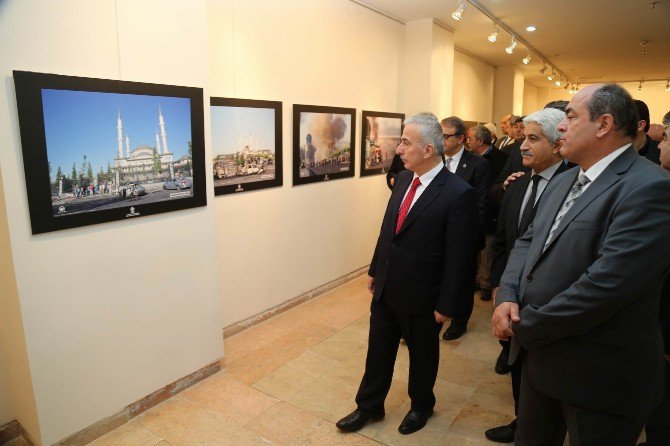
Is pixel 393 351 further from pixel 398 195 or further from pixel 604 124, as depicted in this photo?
pixel 604 124

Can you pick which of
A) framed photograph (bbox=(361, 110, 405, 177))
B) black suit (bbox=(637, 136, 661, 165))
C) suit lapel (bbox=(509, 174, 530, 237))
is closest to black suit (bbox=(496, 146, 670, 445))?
suit lapel (bbox=(509, 174, 530, 237))

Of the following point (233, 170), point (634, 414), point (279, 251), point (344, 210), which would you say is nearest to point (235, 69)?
point (233, 170)

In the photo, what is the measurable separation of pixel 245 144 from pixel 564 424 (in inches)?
126

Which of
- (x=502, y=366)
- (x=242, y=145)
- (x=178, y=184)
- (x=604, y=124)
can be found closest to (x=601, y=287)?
(x=604, y=124)

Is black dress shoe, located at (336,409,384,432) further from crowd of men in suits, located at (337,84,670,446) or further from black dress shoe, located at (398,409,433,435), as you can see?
black dress shoe, located at (398,409,433,435)

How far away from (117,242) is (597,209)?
101 inches

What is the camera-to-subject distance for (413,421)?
2.75 meters

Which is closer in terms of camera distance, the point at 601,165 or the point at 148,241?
the point at 601,165

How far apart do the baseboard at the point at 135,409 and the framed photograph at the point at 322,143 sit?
2133 mm

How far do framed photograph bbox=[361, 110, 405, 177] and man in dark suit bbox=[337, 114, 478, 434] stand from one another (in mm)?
3020

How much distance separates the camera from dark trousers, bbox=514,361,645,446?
1.63 m

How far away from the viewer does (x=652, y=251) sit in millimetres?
1468

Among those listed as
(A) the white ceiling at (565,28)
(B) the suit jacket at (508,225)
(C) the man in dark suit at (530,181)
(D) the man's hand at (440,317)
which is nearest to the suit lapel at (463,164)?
(B) the suit jacket at (508,225)

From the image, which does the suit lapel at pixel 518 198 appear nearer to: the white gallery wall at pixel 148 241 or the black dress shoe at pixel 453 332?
the black dress shoe at pixel 453 332
